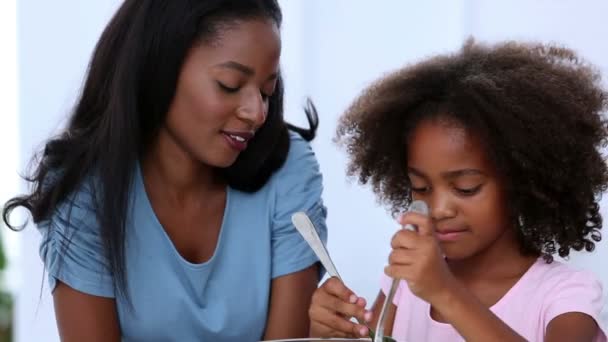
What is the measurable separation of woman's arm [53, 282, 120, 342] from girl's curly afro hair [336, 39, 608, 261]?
355 mm

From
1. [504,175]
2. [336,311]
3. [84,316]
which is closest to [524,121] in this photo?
[504,175]

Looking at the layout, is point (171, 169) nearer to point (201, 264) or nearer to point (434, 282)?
point (201, 264)

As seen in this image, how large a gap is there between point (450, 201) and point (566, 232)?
A: 0.16 meters

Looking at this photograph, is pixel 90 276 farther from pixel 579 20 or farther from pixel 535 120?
pixel 579 20

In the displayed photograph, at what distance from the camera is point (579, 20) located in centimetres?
169

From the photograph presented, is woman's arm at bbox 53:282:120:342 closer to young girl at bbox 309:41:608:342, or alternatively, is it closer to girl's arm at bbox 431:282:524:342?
young girl at bbox 309:41:608:342

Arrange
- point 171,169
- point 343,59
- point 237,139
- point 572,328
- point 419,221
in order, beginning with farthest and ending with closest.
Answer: point 343,59, point 171,169, point 237,139, point 572,328, point 419,221

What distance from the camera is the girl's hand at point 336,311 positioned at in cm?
108

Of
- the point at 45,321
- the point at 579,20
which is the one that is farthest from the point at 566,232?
the point at 45,321

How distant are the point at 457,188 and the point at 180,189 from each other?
1.21 feet

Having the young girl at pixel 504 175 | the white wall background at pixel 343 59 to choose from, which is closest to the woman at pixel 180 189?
the young girl at pixel 504 175

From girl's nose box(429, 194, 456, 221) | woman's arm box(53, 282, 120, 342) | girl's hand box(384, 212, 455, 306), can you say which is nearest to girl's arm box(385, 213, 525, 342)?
girl's hand box(384, 212, 455, 306)

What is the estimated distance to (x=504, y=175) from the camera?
1149mm

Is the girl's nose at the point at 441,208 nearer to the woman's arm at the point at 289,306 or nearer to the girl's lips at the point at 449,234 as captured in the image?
the girl's lips at the point at 449,234
